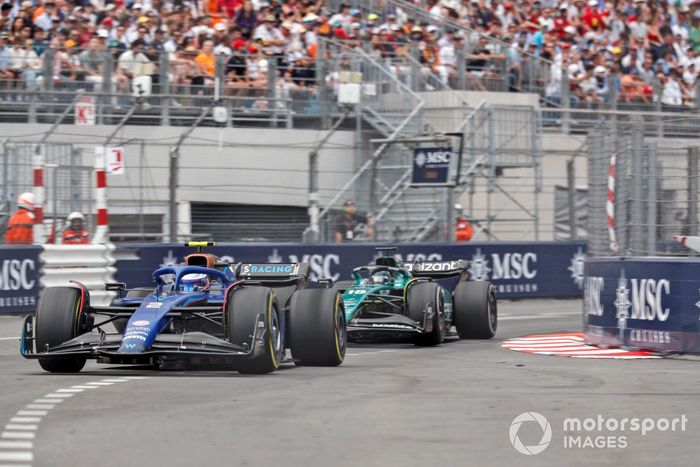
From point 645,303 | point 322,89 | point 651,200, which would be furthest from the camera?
point 322,89

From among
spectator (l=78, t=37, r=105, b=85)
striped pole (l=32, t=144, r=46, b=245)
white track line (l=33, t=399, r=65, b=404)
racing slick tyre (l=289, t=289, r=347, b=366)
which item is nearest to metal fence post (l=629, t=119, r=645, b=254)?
racing slick tyre (l=289, t=289, r=347, b=366)

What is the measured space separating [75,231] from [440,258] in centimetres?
598

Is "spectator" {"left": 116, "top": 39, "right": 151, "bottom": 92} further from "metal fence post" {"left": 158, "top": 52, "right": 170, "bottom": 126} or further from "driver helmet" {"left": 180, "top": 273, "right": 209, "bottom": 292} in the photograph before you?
"driver helmet" {"left": 180, "top": 273, "right": 209, "bottom": 292}

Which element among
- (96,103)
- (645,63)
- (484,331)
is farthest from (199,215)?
(645,63)

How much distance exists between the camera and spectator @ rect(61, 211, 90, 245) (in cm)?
1795

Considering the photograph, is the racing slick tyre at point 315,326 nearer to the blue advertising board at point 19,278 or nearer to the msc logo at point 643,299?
the msc logo at point 643,299

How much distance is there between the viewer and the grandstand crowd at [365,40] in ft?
67.9

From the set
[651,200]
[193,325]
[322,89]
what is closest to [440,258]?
[322,89]

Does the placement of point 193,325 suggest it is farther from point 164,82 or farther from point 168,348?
point 164,82

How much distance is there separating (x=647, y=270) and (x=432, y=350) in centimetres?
237

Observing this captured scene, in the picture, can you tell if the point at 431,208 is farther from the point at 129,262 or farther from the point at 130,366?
the point at 130,366

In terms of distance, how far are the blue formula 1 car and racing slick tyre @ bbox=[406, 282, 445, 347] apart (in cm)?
224

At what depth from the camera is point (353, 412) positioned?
26.4 ft

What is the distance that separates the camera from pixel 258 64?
21766 mm
